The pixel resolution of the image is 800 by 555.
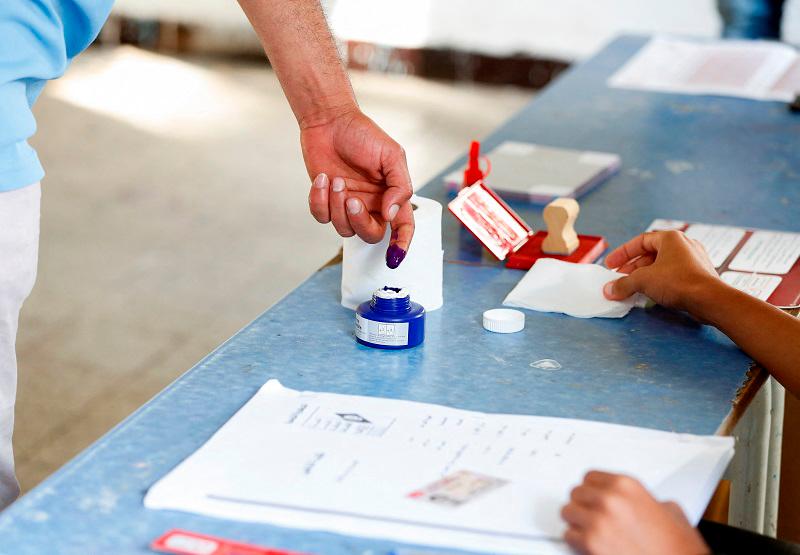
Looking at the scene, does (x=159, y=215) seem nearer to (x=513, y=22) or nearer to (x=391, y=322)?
(x=513, y=22)

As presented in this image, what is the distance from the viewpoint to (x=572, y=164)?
2031 millimetres

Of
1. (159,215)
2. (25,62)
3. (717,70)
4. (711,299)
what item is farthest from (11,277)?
(159,215)

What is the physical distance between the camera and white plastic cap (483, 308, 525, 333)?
1354mm

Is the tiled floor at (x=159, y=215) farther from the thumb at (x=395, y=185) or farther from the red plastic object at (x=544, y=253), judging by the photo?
the red plastic object at (x=544, y=253)

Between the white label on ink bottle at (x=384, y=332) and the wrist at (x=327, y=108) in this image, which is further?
the wrist at (x=327, y=108)

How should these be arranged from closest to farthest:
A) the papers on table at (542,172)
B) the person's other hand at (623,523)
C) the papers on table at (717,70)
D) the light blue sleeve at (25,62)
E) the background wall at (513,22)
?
the person's other hand at (623,523), the light blue sleeve at (25,62), the papers on table at (542,172), the papers on table at (717,70), the background wall at (513,22)

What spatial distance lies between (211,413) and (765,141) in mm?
1466

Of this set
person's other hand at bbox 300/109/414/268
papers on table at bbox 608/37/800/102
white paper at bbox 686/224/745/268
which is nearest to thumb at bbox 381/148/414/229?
person's other hand at bbox 300/109/414/268

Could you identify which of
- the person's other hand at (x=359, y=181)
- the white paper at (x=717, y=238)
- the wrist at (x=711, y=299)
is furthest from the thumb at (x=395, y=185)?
the white paper at (x=717, y=238)

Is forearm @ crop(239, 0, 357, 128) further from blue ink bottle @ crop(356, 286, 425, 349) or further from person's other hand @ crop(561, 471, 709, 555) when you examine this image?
person's other hand @ crop(561, 471, 709, 555)

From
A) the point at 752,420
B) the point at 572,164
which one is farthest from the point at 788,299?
the point at 572,164

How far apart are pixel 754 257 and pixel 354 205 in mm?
617

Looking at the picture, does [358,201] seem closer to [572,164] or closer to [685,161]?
[572,164]

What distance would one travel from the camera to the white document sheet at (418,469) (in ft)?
3.06
